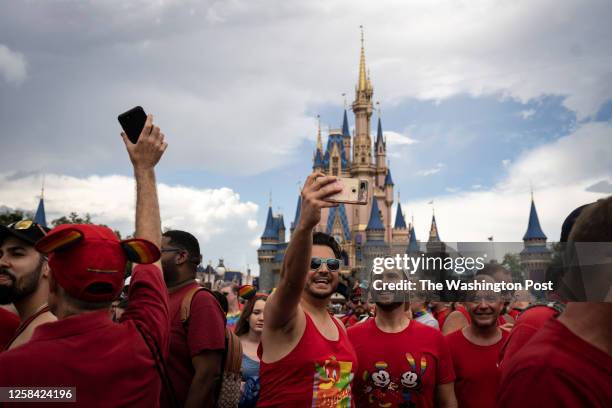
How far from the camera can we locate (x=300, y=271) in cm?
257

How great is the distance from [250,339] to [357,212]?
71910 mm

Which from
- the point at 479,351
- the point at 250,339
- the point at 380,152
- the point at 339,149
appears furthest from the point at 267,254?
the point at 479,351

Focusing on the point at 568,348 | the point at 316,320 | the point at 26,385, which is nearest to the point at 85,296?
the point at 26,385

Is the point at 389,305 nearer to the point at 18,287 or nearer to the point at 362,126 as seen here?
the point at 18,287

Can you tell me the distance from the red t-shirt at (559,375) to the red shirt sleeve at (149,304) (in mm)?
1433

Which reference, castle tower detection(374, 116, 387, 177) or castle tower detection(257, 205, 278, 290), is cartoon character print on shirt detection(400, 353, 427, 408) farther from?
castle tower detection(374, 116, 387, 177)

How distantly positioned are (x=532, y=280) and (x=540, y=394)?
180 cm

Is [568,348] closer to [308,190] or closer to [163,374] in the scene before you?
[308,190]

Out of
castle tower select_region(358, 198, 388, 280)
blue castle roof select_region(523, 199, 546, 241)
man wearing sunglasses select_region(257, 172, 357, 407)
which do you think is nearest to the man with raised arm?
man wearing sunglasses select_region(257, 172, 357, 407)

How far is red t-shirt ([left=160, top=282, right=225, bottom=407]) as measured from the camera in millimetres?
3412

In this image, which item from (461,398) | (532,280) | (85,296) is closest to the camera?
(85,296)

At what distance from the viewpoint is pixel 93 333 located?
209cm

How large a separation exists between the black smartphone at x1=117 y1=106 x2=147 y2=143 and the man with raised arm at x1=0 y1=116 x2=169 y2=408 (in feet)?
1.63

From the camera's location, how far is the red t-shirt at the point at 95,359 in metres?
1.94
